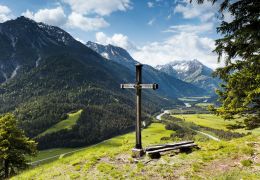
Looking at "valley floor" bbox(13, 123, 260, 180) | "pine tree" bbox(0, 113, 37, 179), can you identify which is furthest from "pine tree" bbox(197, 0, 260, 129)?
"pine tree" bbox(0, 113, 37, 179)

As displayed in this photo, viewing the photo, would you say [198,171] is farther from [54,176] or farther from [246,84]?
[54,176]

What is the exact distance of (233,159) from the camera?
52.9ft

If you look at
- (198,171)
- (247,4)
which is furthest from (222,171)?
(247,4)

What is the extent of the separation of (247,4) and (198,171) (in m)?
9.54

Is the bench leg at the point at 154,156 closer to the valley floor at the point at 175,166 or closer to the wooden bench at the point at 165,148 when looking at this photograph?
the wooden bench at the point at 165,148

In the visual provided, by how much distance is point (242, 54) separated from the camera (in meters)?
17.7

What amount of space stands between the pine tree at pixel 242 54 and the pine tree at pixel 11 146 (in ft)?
86.1

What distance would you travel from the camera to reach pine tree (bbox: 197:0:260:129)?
599 inches

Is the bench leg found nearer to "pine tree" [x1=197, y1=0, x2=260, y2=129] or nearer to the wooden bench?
the wooden bench

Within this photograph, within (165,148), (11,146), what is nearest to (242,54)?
(165,148)

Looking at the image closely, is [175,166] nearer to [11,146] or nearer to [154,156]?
[154,156]

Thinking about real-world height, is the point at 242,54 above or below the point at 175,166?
above

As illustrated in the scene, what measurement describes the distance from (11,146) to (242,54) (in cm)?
2965

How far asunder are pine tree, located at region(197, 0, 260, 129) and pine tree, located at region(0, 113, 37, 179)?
26.2 metres
